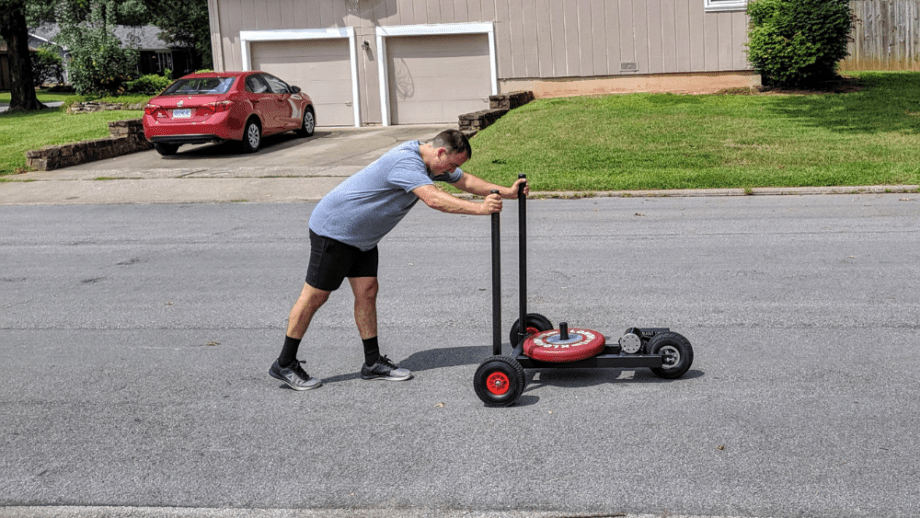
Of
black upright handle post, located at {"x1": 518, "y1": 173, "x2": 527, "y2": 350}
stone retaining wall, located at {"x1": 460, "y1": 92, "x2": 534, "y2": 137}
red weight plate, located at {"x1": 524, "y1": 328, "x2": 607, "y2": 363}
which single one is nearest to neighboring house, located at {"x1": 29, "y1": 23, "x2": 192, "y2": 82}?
stone retaining wall, located at {"x1": 460, "y1": 92, "x2": 534, "y2": 137}

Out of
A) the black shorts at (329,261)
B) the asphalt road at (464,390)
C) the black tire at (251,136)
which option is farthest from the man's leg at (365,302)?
the black tire at (251,136)

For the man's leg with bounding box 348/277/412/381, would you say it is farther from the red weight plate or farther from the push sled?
the red weight plate

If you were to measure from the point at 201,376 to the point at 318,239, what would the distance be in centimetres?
120

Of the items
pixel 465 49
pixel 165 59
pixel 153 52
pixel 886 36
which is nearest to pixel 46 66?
pixel 153 52

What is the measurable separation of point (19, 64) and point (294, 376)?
3181cm

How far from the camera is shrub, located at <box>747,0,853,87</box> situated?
20.8 m

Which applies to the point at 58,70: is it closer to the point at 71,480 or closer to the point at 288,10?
the point at 288,10

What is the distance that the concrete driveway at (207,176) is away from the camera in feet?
48.4

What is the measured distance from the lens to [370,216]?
5.49 meters

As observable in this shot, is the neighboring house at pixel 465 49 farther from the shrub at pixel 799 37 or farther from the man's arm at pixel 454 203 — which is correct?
the man's arm at pixel 454 203

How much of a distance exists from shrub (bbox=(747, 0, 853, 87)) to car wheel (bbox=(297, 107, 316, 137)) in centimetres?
1005

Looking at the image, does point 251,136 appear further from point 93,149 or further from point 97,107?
point 97,107

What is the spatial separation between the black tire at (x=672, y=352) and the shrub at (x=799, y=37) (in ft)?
56.2

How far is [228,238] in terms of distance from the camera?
10992 millimetres
